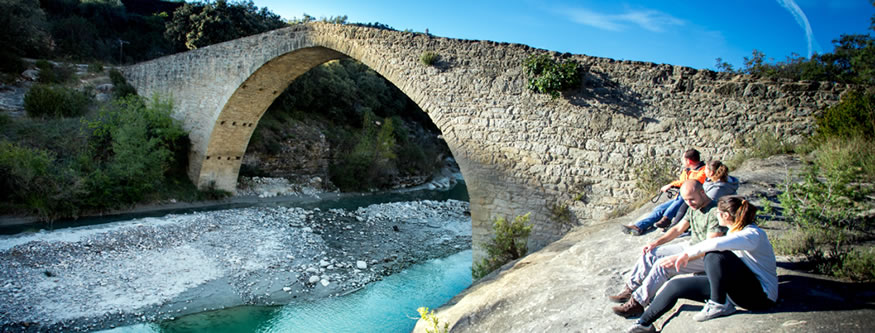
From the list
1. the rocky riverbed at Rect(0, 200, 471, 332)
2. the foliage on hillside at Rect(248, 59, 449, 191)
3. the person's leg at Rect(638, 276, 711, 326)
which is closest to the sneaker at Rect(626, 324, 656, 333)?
the person's leg at Rect(638, 276, 711, 326)

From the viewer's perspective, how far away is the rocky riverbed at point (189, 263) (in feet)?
19.8

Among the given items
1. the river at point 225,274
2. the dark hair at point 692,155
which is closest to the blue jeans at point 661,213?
the dark hair at point 692,155

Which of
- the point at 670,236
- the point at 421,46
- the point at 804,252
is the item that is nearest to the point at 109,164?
the point at 421,46

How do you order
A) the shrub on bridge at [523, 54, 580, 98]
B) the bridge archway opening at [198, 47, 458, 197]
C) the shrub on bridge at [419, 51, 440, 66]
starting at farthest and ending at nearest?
the bridge archway opening at [198, 47, 458, 197]
the shrub on bridge at [419, 51, 440, 66]
the shrub on bridge at [523, 54, 580, 98]

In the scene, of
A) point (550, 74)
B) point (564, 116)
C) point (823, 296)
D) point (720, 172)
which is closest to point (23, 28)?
point (550, 74)

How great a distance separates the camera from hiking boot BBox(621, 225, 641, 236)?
3962 millimetres

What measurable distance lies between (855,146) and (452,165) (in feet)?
78.2

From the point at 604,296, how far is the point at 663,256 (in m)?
0.51

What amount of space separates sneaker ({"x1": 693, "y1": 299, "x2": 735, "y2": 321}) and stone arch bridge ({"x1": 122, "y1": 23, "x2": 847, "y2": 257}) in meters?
3.16

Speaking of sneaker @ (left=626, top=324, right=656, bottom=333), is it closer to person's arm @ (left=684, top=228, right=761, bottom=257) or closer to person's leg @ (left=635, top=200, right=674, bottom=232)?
person's arm @ (left=684, top=228, right=761, bottom=257)

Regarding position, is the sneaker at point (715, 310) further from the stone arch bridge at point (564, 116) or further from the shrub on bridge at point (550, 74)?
the shrub on bridge at point (550, 74)

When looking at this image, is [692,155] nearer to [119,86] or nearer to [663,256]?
[663,256]

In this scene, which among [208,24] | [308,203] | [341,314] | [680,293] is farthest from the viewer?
[208,24]

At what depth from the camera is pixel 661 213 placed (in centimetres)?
394
